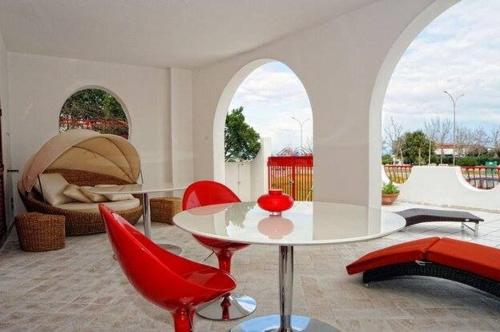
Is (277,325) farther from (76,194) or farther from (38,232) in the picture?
(76,194)

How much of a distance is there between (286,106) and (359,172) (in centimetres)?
1028

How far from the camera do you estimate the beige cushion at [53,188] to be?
5422 mm

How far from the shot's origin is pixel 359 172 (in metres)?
4.78

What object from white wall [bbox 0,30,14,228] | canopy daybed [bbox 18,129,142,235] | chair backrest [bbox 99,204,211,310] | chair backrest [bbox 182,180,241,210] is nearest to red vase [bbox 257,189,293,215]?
chair backrest [bbox 99,204,211,310]

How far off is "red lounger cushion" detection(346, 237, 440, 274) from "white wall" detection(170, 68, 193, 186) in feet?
17.5

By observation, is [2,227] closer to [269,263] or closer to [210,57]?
[269,263]

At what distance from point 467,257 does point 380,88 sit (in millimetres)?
2416

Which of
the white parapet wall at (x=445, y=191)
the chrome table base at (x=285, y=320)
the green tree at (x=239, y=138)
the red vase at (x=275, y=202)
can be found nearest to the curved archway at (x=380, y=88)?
the chrome table base at (x=285, y=320)

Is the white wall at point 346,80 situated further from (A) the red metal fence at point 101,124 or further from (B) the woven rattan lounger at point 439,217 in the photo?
(A) the red metal fence at point 101,124

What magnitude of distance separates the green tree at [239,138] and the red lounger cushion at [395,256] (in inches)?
279

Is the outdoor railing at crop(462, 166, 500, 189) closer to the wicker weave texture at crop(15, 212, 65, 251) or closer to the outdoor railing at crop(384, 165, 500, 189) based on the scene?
the outdoor railing at crop(384, 165, 500, 189)

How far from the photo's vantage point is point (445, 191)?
8055 millimetres

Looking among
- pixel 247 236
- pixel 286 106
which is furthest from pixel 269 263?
pixel 286 106

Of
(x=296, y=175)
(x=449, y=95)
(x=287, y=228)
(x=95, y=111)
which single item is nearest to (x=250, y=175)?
(x=296, y=175)
